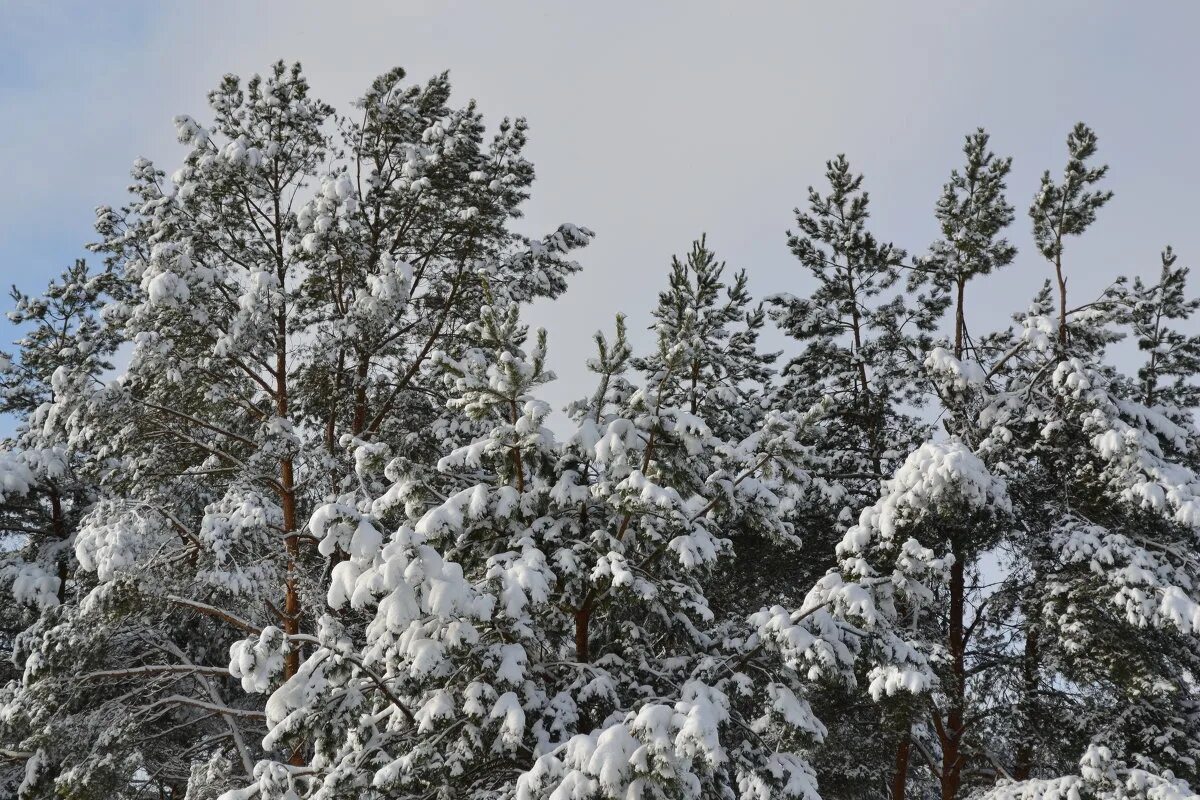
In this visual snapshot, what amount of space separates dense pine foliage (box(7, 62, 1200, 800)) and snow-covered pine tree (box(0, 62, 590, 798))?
7 centimetres

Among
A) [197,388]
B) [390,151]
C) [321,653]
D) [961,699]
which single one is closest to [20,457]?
[197,388]

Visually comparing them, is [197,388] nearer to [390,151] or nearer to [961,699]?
[390,151]

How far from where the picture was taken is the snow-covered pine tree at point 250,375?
11.1 m

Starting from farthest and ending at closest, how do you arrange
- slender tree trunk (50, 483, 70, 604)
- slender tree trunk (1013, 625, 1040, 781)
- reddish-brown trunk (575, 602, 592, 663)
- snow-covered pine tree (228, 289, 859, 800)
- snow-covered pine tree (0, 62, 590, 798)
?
1. slender tree trunk (50, 483, 70, 604)
2. slender tree trunk (1013, 625, 1040, 781)
3. snow-covered pine tree (0, 62, 590, 798)
4. reddish-brown trunk (575, 602, 592, 663)
5. snow-covered pine tree (228, 289, 859, 800)

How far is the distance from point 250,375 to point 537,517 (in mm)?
6098

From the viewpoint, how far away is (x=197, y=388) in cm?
1231

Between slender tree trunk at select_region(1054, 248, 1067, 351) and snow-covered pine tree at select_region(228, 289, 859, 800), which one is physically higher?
slender tree trunk at select_region(1054, 248, 1067, 351)

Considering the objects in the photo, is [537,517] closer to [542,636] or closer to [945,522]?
[542,636]

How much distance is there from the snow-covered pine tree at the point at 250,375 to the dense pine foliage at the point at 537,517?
70mm

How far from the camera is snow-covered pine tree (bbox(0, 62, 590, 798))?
36.3 feet

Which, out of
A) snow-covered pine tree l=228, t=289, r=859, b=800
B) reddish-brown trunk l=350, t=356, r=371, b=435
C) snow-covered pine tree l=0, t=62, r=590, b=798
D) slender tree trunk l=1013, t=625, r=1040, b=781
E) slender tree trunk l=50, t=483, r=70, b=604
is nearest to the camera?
snow-covered pine tree l=228, t=289, r=859, b=800

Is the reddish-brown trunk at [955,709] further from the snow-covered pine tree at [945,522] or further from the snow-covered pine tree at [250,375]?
the snow-covered pine tree at [250,375]

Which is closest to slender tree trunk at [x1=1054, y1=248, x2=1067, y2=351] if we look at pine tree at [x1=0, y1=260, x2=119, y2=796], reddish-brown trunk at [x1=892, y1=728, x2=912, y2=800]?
reddish-brown trunk at [x1=892, y1=728, x2=912, y2=800]

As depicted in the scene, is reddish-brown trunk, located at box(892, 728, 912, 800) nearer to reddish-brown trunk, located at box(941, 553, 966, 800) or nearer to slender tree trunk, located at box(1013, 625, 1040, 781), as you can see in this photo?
reddish-brown trunk, located at box(941, 553, 966, 800)
